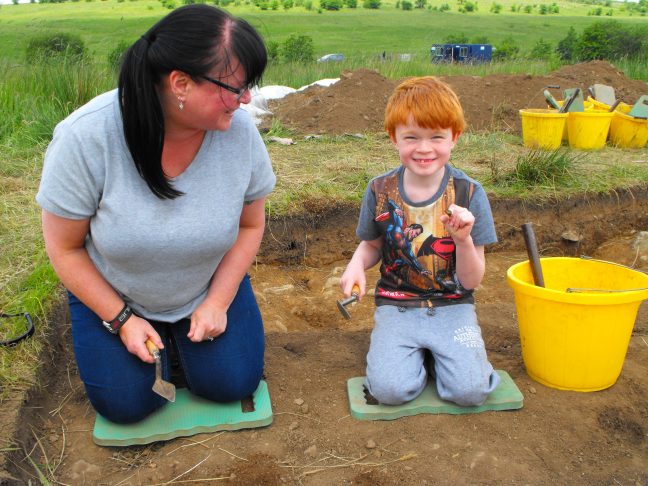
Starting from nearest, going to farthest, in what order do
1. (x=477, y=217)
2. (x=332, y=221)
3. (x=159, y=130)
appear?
(x=159, y=130), (x=477, y=217), (x=332, y=221)

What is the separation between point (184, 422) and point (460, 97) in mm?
5925

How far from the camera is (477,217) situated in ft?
7.39

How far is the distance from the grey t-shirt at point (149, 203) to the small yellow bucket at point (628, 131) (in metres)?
4.65

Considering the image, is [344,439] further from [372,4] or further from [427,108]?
[372,4]

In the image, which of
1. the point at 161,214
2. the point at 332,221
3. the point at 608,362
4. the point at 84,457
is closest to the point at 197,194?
the point at 161,214

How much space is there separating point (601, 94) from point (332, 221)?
13.6ft

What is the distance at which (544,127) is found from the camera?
557 cm

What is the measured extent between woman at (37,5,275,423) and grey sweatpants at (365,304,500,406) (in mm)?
455

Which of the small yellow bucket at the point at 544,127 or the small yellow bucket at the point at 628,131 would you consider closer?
the small yellow bucket at the point at 544,127

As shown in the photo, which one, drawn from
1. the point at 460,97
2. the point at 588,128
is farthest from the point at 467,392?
the point at 460,97

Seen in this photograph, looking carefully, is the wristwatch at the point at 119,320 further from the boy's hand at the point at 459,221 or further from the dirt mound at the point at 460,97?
the dirt mound at the point at 460,97

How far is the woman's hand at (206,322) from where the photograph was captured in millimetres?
2152

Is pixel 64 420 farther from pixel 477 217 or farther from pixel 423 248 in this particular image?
pixel 477 217

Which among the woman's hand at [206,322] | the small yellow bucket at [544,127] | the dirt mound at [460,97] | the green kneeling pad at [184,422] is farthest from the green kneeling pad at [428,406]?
the dirt mound at [460,97]
